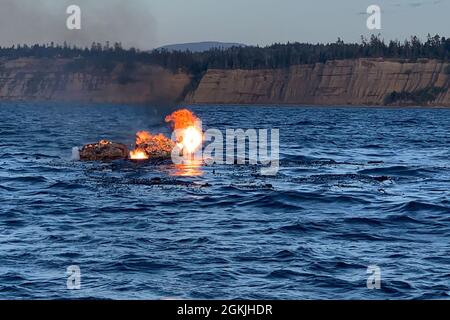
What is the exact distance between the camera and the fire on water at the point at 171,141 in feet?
153

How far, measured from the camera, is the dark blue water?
1881cm

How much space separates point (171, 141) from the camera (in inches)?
1900

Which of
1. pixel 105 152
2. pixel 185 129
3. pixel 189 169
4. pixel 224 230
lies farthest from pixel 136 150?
pixel 224 230

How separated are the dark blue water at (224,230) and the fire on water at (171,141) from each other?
2.53 m

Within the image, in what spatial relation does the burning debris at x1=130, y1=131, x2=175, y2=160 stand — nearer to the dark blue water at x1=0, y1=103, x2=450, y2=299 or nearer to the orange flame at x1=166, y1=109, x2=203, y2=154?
the dark blue water at x1=0, y1=103, x2=450, y2=299

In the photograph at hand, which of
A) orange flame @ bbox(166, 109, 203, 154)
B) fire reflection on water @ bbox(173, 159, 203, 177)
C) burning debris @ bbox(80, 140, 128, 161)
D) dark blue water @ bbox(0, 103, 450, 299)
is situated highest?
orange flame @ bbox(166, 109, 203, 154)

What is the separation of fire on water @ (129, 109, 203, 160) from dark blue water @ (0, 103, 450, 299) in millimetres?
2526

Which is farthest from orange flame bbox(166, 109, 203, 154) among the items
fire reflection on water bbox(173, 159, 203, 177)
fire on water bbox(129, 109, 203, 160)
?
fire reflection on water bbox(173, 159, 203, 177)

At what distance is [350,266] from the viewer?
20.5m

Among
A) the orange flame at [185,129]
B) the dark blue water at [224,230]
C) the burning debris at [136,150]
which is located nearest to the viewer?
the dark blue water at [224,230]

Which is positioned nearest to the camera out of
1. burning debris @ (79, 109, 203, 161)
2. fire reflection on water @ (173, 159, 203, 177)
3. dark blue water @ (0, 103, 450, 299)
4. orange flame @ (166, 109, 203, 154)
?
dark blue water @ (0, 103, 450, 299)

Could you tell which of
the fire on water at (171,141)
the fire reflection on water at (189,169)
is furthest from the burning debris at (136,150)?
the fire reflection on water at (189,169)

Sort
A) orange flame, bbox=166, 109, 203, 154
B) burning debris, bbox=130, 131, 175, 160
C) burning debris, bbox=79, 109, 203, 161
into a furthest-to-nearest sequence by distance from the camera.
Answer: orange flame, bbox=166, 109, 203, 154
burning debris, bbox=79, 109, 203, 161
burning debris, bbox=130, 131, 175, 160

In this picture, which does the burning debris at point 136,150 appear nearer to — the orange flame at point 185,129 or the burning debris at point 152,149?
the burning debris at point 152,149
